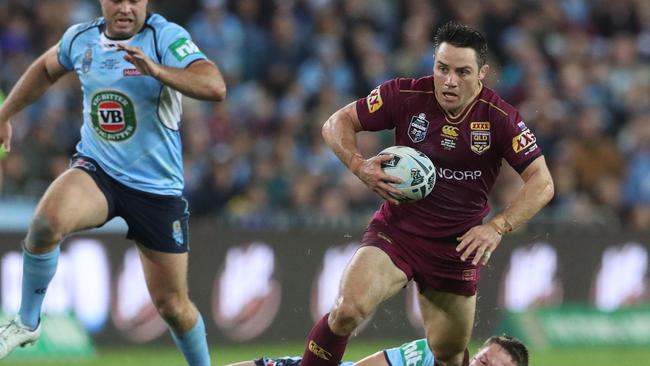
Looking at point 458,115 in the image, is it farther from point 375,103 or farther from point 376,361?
point 376,361

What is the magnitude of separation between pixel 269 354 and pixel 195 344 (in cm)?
439

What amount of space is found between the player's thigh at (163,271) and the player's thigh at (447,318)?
61.5 inches

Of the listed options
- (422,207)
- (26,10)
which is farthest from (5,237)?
(422,207)

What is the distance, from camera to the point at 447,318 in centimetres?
833

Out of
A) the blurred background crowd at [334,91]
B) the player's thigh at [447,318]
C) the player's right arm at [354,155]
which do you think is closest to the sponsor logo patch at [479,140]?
the player's right arm at [354,155]

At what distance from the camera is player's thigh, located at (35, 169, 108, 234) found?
26.1ft

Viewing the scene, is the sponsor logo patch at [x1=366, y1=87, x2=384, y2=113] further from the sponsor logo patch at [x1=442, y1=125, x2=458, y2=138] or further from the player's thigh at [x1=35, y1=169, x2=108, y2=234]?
the player's thigh at [x1=35, y1=169, x2=108, y2=234]

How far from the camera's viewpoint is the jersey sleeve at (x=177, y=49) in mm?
8156

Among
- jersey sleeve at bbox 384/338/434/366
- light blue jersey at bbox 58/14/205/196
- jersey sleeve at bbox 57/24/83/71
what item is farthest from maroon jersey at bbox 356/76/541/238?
jersey sleeve at bbox 57/24/83/71

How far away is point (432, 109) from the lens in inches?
321

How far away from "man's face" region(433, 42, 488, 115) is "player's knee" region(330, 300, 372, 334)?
1.32m

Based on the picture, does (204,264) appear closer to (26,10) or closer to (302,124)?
(302,124)

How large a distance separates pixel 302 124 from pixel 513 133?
305 inches

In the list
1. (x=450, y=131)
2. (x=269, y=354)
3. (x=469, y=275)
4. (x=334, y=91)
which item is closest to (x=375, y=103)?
(x=450, y=131)
